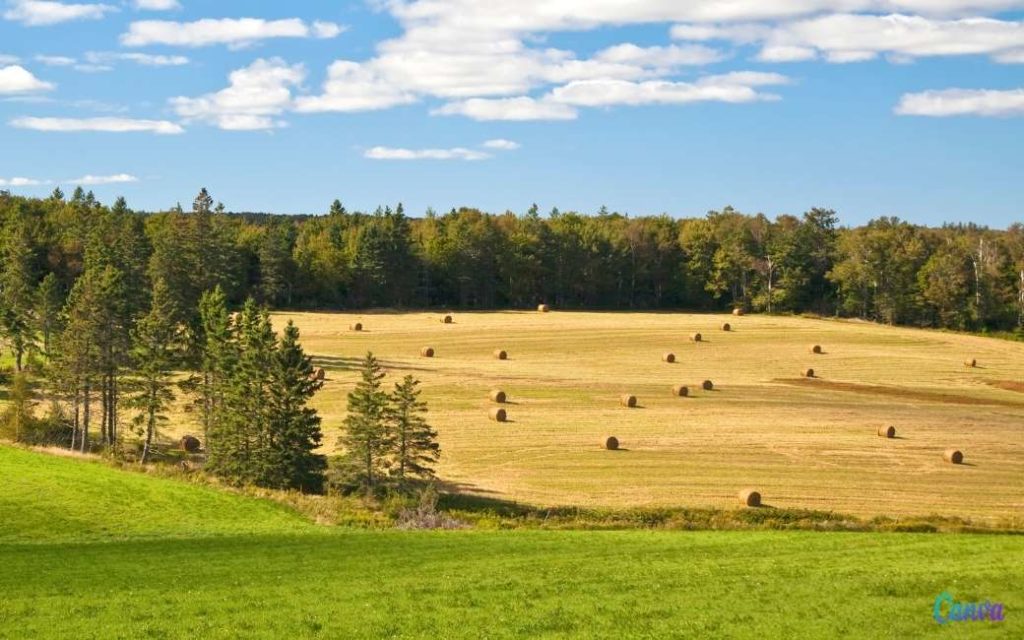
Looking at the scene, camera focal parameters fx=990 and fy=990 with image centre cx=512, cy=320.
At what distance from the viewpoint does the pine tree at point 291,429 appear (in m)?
41.6

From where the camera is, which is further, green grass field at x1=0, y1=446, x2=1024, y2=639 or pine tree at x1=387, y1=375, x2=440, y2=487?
pine tree at x1=387, y1=375, x2=440, y2=487

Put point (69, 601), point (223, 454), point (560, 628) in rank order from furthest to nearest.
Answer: point (223, 454) < point (69, 601) < point (560, 628)

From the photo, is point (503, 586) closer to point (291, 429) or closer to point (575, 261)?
point (291, 429)

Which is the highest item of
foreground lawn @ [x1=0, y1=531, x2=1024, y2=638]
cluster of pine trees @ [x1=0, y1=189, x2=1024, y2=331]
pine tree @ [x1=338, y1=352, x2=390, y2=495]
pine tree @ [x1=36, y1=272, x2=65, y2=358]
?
cluster of pine trees @ [x1=0, y1=189, x2=1024, y2=331]

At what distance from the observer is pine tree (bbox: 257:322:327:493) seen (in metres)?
41.6

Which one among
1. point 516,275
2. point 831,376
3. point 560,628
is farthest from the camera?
point 516,275

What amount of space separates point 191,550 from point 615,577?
12090mm

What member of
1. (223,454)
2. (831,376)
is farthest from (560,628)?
(831,376)

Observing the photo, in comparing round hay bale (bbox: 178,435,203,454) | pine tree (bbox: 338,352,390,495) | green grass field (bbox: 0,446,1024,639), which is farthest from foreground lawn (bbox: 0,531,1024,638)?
round hay bale (bbox: 178,435,203,454)

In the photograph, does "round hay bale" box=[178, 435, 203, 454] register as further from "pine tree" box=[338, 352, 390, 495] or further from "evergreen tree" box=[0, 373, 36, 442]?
"pine tree" box=[338, 352, 390, 495]

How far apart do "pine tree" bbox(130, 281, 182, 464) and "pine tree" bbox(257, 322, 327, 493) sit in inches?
325

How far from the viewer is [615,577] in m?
25.5

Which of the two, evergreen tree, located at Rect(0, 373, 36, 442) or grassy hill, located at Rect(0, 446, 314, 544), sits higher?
evergreen tree, located at Rect(0, 373, 36, 442)

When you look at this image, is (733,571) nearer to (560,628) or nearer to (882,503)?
(560,628)
